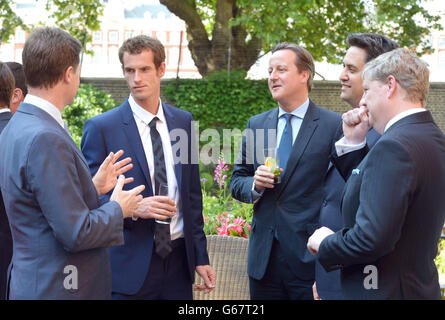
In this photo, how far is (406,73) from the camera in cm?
208

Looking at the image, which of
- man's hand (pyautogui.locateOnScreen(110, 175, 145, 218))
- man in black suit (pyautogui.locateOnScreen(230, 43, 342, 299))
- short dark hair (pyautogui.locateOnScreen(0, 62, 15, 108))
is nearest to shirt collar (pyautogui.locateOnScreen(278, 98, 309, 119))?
man in black suit (pyautogui.locateOnScreen(230, 43, 342, 299))

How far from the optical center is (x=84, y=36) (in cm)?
1381

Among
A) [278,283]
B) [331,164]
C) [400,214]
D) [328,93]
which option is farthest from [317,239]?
[328,93]

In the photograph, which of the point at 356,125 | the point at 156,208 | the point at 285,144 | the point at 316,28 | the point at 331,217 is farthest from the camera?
the point at 316,28

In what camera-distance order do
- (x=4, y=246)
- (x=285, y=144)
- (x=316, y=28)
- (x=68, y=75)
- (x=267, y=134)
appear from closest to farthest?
(x=68, y=75)
(x=4, y=246)
(x=285, y=144)
(x=267, y=134)
(x=316, y=28)

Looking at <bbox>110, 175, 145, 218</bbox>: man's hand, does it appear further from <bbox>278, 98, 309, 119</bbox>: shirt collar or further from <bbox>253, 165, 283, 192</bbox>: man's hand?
<bbox>278, 98, 309, 119</bbox>: shirt collar

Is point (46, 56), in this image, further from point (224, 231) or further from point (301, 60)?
point (224, 231)

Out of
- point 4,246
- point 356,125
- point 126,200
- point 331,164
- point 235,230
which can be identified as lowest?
point 235,230

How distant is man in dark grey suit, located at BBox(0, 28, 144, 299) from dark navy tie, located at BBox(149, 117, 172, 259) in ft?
1.98

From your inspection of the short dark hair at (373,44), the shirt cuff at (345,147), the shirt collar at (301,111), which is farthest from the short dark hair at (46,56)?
the short dark hair at (373,44)

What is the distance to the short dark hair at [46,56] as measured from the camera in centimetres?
215

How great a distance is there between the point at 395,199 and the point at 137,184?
1.52 meters

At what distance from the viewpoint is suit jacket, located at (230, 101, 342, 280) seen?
10.2 feet
